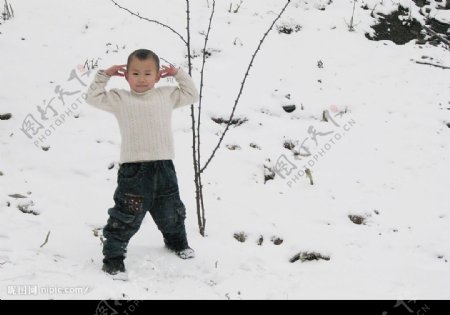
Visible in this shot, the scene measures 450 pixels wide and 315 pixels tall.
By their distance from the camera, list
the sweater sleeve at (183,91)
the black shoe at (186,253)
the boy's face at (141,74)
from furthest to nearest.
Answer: the black shoe at (186,253)
the sweater sleeve at (183,91)
the boy's face at (141,74)

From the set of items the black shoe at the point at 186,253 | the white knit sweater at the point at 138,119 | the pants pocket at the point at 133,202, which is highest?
the white knit sweater at the point at 138,119

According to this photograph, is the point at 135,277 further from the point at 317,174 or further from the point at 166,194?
the point at 317,174

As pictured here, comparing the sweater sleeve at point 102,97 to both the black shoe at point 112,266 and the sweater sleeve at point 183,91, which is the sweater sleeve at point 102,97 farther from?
the black shoe at point 112,266

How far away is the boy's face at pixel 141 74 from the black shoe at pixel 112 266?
118cm

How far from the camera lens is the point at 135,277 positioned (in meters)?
3.40

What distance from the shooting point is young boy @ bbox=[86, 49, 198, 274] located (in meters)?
3.27

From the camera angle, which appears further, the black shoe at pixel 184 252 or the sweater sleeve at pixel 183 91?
the black shoe at pixel 184 252

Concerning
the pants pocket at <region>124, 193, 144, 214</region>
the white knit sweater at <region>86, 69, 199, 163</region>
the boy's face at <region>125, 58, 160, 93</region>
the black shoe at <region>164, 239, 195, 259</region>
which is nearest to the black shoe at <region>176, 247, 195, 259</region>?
the black shoe at <region>164, 239, 195, 259</region>

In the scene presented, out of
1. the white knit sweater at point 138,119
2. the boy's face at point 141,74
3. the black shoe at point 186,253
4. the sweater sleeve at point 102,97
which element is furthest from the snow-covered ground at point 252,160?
the boy's face at point 141,74

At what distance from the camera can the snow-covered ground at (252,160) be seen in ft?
11.6

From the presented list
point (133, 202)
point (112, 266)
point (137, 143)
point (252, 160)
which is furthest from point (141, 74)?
point (252, 160)

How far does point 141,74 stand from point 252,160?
2.09m

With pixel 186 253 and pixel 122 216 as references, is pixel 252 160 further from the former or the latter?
pixel 122 216
